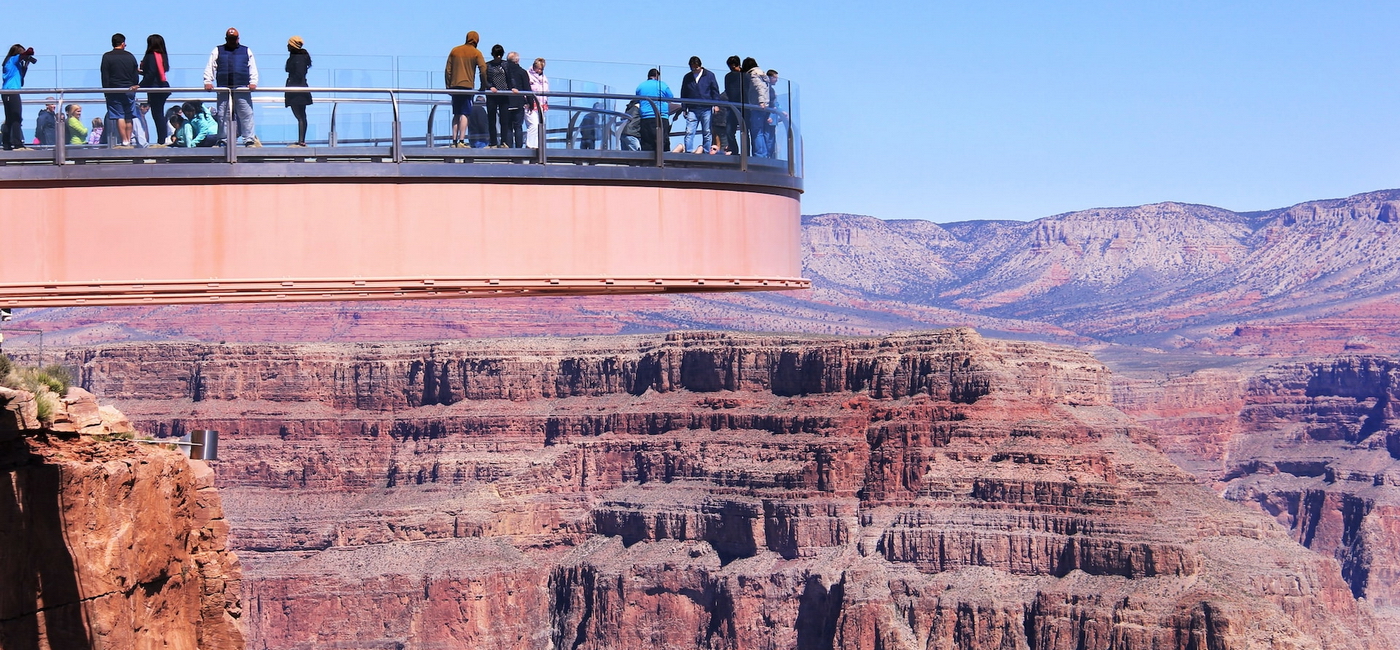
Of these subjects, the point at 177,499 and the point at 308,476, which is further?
the point at 308,476

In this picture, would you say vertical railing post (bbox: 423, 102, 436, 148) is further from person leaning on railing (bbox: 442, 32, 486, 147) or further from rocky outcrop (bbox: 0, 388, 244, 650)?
rocky outcrop (bbox: 0, 388, 244, 650)

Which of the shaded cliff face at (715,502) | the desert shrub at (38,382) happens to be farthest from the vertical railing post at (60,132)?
the shaded cliff face at (715,502)

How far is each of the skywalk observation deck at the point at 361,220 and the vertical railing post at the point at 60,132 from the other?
0.04 metres

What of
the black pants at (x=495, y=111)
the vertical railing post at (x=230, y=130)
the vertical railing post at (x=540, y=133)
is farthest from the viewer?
the black pants at (x=495, y=111)

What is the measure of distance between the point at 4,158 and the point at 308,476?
125 m

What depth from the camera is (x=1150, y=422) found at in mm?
195625

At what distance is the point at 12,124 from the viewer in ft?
80.3

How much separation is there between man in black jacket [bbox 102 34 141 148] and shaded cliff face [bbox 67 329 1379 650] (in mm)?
85792

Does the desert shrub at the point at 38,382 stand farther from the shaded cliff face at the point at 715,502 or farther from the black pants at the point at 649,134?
the shaded cliff face at the point at 715,502

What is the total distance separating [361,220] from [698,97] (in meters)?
6.33

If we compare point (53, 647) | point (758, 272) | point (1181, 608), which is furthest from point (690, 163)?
point (1181, 608)

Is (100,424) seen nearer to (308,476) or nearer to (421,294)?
(421,294)

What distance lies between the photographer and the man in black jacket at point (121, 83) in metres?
25.0

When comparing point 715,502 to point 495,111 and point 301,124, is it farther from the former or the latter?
point 301,124
